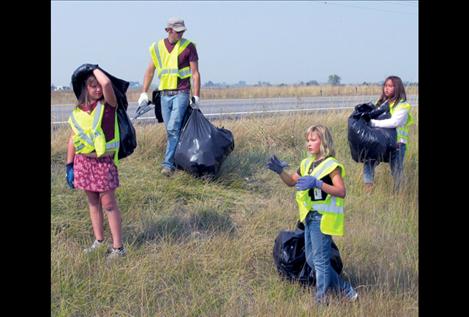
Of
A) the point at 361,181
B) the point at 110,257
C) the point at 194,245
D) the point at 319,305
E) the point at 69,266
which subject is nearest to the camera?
the point at 319,305

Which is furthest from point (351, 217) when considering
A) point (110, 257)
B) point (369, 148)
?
point (110, 257)

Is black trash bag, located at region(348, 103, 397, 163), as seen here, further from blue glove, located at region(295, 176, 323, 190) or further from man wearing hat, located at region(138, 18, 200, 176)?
blue glove, located at region(295, 176, 323, 190)

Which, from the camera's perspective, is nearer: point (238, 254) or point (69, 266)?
point (69, 266)

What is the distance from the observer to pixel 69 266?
403cm

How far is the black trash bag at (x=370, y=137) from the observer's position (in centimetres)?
606

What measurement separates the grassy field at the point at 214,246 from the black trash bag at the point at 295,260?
0.10 meters

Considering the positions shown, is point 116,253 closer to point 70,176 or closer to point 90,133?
point 70,176

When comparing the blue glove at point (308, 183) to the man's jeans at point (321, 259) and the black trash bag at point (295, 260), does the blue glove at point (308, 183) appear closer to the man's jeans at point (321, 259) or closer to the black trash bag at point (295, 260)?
the man's jeans at point (321, 259)

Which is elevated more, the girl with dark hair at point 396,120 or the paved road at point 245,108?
the paved road at point 245,108

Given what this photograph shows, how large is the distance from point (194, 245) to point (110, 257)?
27.5 inches

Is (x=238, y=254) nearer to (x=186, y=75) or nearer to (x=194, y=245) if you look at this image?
(x=194, y=245)

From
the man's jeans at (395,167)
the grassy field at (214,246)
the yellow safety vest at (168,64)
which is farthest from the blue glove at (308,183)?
the yellow safety vest at (168,64)

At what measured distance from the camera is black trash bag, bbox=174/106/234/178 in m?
6.08

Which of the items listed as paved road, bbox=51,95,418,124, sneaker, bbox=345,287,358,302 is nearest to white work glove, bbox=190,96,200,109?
sneaker, bbox=345,287,358,302
